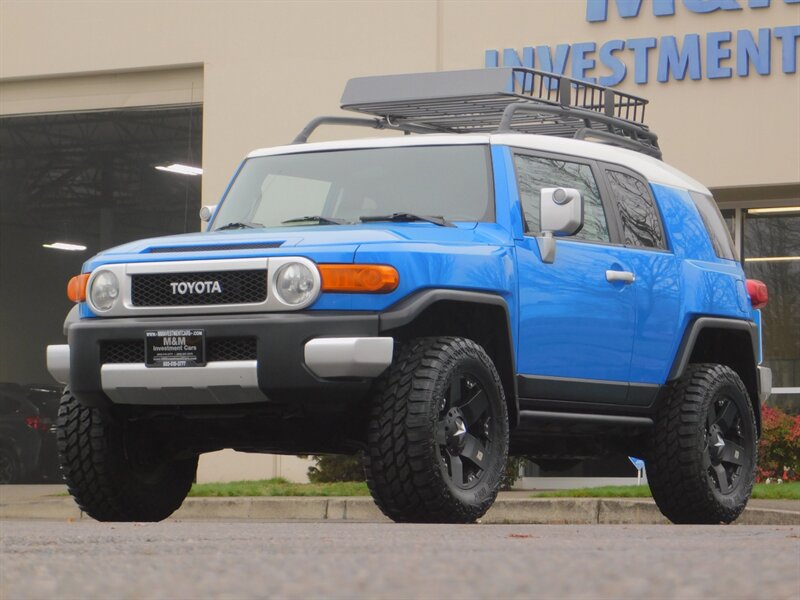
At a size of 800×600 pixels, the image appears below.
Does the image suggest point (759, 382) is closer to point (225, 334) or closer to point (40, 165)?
point (225, 334)

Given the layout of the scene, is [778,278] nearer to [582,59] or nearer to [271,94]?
[582,59]

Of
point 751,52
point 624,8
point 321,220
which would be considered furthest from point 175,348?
point 624,8

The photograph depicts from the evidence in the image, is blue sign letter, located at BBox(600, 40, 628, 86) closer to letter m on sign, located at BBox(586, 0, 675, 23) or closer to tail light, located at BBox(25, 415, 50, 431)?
letter m on sign, located at BBox(586, 0, 675, 23)

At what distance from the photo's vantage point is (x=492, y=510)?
1306 centimetres

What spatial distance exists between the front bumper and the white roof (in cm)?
174

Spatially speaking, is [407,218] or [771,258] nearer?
[407,218]

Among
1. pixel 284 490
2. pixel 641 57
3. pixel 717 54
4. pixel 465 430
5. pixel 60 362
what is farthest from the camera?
pixel 641 57

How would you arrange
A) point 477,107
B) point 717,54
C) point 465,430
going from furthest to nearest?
point 717,54 → point 477,107 → point 465,430

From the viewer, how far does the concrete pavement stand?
1190 cm

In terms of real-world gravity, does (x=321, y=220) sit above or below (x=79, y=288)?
above

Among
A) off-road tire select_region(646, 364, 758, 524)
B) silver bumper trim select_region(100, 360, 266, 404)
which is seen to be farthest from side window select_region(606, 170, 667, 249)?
silver bumper trim select_region(100, 360, 266, 404)

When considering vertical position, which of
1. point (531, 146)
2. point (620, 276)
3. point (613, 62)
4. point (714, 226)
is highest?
point (613, 62)

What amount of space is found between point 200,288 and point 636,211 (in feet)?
9.28

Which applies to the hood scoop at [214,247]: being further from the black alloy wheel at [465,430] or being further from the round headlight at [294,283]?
the black alloy wheel at [465,430]
